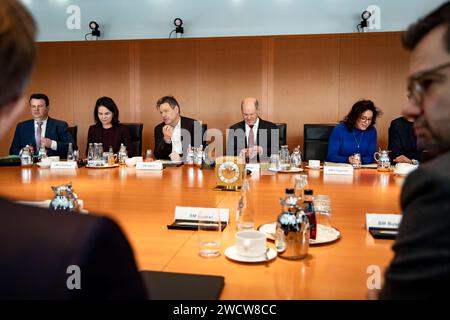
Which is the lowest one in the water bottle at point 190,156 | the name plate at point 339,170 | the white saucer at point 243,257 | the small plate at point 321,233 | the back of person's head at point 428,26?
the white saucer at point 243,257

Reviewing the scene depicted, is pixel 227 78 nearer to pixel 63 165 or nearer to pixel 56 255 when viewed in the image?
pixel 63 165

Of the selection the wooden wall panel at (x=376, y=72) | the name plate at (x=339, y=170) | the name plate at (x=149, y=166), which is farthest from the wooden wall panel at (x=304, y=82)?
the name plate at (x=149, y=166)

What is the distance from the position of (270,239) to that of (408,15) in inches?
201

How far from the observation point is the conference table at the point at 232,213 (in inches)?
53.1

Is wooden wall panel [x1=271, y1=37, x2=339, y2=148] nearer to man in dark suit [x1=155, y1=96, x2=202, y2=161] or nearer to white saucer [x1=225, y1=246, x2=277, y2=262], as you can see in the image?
man in dark suit [x1=155, y1=96, x2=202, y2=161]

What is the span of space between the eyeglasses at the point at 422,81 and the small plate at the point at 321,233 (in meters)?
0.85

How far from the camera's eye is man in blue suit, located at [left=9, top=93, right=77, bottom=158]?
16.0ft

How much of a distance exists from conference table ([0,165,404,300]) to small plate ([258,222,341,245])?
0.02m

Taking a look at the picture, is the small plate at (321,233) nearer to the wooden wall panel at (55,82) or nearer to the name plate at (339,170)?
the name plate at (339,170)

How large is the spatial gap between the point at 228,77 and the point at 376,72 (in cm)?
202

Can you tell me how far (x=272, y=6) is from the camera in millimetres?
5984

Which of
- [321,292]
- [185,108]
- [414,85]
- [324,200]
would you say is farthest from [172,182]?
[185,108]

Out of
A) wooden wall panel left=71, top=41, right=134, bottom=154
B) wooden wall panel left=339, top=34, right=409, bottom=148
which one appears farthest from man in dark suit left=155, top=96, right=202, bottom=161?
wooden wall panel left=339, top=34, right=409, bottom=148
